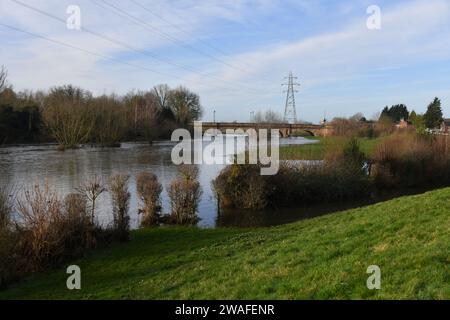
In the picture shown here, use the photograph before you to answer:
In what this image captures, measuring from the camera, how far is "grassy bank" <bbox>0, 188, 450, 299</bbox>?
262 inches

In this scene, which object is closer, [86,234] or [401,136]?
[86,234]

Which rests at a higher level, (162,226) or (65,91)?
(65,91)

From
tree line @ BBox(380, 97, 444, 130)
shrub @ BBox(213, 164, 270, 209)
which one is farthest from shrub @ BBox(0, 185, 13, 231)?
tree line @ BBox(380, 97, 444, 130)

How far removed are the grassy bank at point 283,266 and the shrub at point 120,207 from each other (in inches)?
46.3

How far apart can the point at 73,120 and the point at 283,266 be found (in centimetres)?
6470

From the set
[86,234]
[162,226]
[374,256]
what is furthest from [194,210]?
[374,256]

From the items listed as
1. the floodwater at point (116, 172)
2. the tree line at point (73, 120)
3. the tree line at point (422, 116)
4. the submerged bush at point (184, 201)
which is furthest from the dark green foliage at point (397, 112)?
the submerged bush at point (184, 201)

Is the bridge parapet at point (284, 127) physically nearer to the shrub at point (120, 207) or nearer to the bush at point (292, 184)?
the bush at point (292, 184)

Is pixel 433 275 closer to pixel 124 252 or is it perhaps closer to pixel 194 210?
pixel 124 252

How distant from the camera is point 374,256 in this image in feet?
26.4

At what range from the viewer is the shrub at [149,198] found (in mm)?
21531

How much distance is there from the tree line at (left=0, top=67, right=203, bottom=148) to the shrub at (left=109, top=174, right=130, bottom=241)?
132 feet

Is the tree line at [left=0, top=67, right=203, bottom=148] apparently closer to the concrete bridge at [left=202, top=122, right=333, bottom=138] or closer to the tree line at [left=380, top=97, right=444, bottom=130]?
the concrete bridge at [left=202, top=122, right=333, bottom=138]
